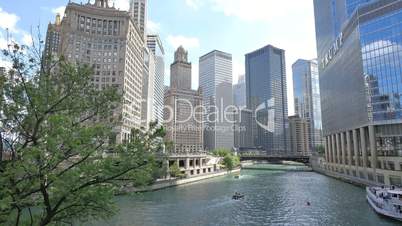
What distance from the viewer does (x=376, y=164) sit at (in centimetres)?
7650

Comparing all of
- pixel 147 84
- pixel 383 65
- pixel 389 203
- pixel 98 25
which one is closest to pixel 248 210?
pixel 389 203

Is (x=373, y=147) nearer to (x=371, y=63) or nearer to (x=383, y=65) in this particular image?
(x=383, y=65)

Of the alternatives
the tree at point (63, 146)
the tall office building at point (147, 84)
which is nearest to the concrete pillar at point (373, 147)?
the tree at point (63, 146)

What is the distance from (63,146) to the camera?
10398 mm

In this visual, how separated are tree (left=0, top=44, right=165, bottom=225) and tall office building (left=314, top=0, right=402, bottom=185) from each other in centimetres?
7123

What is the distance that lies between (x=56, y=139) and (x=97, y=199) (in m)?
2.77

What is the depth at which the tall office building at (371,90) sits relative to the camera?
7531 centimetres

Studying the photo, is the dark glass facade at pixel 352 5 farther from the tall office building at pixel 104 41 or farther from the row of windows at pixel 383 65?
the tall office building at pixel 104 41

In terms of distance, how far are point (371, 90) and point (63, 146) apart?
287 ft

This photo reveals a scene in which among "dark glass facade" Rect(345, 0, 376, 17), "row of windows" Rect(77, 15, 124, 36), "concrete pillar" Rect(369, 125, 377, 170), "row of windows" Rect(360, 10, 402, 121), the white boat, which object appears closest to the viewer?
the white boat

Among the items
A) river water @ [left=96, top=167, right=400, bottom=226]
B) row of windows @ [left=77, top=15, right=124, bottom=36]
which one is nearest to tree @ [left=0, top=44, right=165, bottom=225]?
river water @ [left=96, top=167, right=400, bottom=226]

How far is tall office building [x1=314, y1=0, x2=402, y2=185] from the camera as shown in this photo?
75.3 metres

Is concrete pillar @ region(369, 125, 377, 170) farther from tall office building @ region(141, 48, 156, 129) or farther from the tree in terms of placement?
tall office building @ region(141, 48, 156, 129)

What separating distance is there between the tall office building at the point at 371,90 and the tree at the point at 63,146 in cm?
7123
